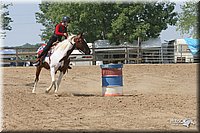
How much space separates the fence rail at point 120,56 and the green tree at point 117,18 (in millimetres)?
8892

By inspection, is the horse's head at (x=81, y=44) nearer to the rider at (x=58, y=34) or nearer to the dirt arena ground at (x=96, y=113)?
the rider at (x=58, y=34)

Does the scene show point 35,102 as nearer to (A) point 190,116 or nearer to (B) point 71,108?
(B) point 71,108

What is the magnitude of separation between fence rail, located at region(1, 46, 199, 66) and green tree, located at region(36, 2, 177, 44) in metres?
8.89

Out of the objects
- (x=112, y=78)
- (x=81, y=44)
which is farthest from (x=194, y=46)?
(x=112, y=78)

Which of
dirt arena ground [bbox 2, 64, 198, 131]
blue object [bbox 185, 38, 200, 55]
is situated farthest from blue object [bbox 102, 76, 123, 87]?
blue object [bbox 185, 38, 200, 55]

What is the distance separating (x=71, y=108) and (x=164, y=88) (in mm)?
6632

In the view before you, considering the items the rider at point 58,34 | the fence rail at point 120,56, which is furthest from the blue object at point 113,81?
the fence rail at point 120,56

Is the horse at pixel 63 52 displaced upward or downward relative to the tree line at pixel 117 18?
downward

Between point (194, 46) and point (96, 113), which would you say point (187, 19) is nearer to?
point (194, 46)

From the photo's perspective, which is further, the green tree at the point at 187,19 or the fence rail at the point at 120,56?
the green tree at the point at 187,19

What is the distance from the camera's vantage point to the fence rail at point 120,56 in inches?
1097

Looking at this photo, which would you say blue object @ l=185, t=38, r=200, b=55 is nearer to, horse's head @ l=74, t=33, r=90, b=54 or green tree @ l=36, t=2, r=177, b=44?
green tree @ l=36, t=2, r=177, b=44

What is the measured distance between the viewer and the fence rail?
27875 mm

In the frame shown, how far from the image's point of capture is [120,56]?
33.2 metres
